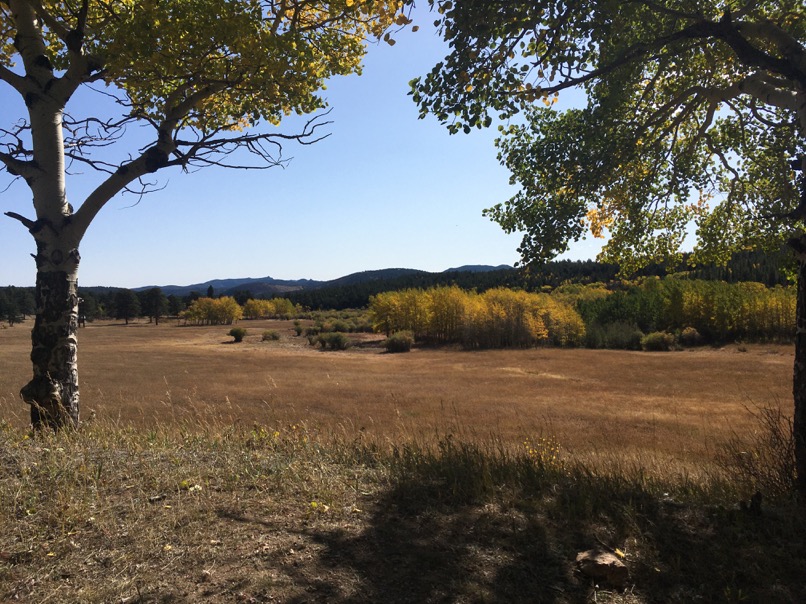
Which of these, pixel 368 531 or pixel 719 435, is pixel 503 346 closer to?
pixel 719 435

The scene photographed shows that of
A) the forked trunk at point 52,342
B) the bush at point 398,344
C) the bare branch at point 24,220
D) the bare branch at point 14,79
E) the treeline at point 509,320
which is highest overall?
the bare branch at point 14,79

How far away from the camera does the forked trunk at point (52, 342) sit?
5559 mm

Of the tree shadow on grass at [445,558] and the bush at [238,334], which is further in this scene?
the bush at [238,334]

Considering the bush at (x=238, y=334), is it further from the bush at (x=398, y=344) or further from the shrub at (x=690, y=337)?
the shrub at (x=690, y=337)

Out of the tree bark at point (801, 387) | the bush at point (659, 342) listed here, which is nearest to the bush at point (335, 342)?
the bush at point (659, 342)

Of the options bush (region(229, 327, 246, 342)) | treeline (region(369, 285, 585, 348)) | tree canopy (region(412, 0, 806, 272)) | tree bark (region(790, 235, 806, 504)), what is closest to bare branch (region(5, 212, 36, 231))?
tree canopy (region(412, 0, 806, 272))

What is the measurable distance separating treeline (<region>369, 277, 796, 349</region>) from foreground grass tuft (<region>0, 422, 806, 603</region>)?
48.7m

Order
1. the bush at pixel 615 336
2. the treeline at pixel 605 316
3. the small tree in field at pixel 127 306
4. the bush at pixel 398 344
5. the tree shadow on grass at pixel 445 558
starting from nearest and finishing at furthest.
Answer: the tree shadow on grass at pixel 445 558 < the treeline at pixel 605 316 < the bush at pixel 615 336 < the bush at pixel 398 344 < the small tree in field at pixel 127 306

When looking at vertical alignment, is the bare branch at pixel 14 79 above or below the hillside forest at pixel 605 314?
above

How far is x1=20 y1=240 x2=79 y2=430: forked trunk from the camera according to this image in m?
5.56

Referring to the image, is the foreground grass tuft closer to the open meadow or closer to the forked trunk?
the forked trunk

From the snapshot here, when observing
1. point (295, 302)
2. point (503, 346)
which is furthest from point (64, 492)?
point (295, 302)

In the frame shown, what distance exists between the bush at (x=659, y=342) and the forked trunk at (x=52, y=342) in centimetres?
4983

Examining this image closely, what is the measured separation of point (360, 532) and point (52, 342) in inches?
167
